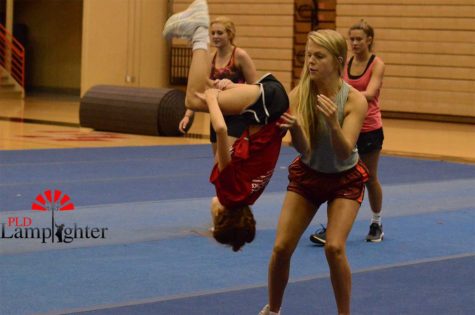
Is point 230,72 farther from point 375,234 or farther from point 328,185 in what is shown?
point 328,185

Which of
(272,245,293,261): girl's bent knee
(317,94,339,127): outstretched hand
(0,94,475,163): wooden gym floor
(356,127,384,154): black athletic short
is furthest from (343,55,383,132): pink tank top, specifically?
(0,94,475,163): wooden gym floor

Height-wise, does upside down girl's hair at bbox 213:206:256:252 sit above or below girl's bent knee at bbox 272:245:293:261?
above

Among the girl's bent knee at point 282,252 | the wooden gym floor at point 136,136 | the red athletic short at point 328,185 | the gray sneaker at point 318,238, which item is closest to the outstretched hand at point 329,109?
the red athletic short at point 328,185

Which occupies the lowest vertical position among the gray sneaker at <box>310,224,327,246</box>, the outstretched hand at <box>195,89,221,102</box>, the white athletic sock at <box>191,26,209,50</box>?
the gray sneaker at <box>310,224,327,246</box>

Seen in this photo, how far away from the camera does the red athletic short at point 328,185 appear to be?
5.45 metres

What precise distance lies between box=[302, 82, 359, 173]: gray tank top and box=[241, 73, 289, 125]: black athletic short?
1.26 ft

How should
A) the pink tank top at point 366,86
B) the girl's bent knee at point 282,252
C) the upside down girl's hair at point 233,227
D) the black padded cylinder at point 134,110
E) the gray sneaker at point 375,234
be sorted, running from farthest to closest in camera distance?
the black padded cylinder at point 134,110 → the gray sneaker at point 375,234 → the pink tank top at point 366,86 → the girl's bent knee at point 282,252 → the upside down girl's hair at point 233,227

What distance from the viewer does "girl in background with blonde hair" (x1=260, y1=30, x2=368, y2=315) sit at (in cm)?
528

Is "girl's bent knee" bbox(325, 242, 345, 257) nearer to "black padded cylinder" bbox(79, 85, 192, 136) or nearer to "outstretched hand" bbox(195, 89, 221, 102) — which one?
"outstretched hand" bbox(195, 89, 221, 102)

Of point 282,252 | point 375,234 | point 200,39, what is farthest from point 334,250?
point 375,234

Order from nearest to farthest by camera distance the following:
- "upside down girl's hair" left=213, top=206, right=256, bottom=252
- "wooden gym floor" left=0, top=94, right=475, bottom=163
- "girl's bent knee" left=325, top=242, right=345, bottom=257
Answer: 1. "upside down girl's hair" left=213, top=206, right=256, bottom=252
2. "girl's bent knee" left=325, top=242, right=345, bottom=257
3. "wooden gym floor" left=0, top=94, right=475, bottom=163

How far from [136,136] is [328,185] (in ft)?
40.1

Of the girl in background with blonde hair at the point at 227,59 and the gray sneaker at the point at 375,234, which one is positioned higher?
the girl in background with blonde hair at the point at 227,59

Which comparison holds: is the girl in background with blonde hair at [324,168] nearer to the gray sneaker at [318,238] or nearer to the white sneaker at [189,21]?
the white sneaker at [189,21]
